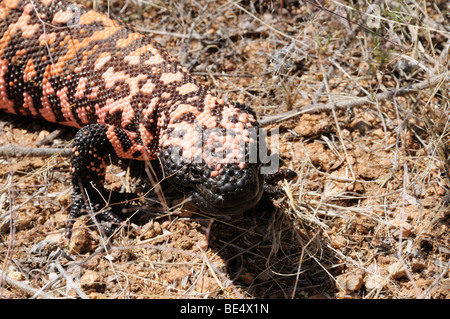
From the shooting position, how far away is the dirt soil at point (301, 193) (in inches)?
84.4

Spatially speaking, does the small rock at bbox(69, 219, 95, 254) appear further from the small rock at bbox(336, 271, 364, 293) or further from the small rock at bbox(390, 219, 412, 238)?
the small rock at bbox(390, 219, 412, 238)

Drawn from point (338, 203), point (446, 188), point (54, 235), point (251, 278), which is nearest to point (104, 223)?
point (54, 235)

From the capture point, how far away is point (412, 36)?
8.59ft

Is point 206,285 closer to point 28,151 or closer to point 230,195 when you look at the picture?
point 230,195

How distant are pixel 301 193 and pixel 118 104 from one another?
1.08 m

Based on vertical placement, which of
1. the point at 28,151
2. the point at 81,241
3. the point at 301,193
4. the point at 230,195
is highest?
the point at 230,195

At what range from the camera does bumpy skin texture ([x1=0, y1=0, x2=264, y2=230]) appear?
1.95 meters

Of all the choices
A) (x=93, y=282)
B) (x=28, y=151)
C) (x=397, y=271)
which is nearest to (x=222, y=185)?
(x=93, y=282)

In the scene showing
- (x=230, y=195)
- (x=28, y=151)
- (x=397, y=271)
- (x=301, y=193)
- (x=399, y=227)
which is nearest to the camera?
(x=230, y=195)

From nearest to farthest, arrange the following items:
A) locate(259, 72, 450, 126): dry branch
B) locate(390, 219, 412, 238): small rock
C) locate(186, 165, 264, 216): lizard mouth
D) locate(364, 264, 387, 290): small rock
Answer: locate(186, 165, 264, 216): lizard mouth, locate(364, 264, 387, 290): small rock, locate(390, 219, 412, 238): small rock, locate(259, 72, 450, 126): dry branch

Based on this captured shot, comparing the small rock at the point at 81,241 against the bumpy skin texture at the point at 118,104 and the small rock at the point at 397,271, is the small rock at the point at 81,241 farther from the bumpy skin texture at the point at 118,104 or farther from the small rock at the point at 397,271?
the small rock at the point at 397,271

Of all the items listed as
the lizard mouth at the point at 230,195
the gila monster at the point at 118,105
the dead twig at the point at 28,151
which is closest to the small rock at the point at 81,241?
the gila monster at the point at 118,105

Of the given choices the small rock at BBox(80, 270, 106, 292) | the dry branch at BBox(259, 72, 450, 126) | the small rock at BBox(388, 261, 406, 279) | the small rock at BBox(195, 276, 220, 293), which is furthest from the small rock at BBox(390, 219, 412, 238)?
the small rock at BBox(80, 270, 106, 292)

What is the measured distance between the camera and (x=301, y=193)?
240 cm
